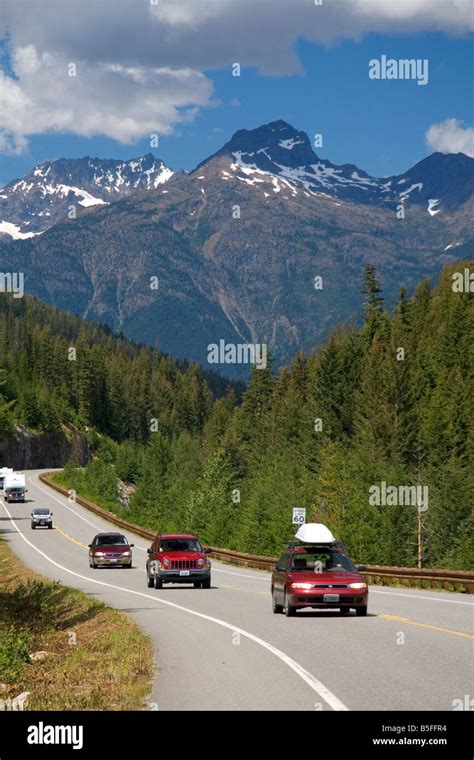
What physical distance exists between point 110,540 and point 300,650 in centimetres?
3334

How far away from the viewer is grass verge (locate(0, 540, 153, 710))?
12430 mm

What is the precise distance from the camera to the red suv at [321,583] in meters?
22.4

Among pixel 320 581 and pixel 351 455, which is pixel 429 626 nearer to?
pixel 320 581

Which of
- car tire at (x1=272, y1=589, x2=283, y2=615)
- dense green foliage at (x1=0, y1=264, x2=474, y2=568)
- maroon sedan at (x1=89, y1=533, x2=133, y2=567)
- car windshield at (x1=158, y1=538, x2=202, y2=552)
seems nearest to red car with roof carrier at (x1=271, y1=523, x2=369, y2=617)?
car tire at (x1=272, y1=589, x2=283, y2=615)

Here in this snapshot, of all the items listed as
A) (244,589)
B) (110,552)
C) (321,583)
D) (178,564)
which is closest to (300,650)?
(321,583)

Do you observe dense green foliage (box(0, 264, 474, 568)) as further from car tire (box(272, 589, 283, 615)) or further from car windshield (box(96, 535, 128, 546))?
car tire (box(272, 589, 283, 615))

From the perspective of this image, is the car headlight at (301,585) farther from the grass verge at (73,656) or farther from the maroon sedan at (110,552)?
the maroon sedan at (110,552)

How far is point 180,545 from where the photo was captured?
35.4 metres

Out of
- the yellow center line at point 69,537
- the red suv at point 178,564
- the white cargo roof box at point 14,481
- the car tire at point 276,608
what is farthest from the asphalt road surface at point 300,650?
the white cargo roof box at point 14,481

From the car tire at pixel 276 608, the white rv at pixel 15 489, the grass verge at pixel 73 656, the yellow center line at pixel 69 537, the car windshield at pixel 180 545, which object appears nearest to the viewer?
the grass verge at pixel 73 656
